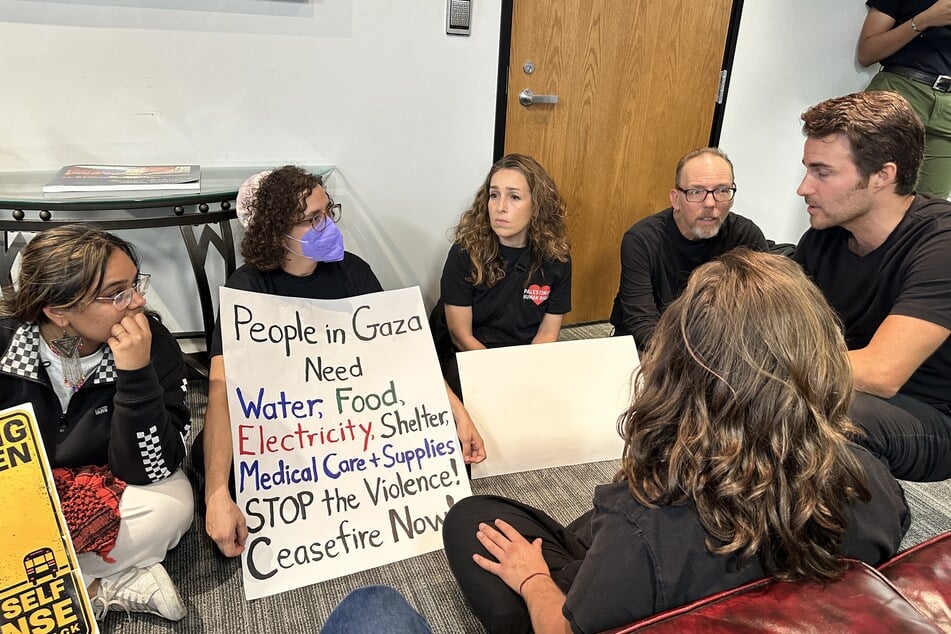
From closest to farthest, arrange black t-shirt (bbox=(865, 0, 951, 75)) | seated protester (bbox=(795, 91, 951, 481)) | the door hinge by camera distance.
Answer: seated protester (bbox=(795, 91, 951, 481))
black t-shirt (bbox=(865, 0, 951, 75))
the door hinge

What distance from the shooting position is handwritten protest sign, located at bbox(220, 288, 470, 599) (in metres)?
1.45

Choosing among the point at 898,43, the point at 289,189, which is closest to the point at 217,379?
the point at 289,189

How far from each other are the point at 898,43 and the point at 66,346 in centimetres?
320

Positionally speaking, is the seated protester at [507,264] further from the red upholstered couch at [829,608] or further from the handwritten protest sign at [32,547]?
the red upholstered couch at [829,608]

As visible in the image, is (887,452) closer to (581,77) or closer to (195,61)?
(581,77)

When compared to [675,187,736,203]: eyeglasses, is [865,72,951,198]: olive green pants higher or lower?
higher

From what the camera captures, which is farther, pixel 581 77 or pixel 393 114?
pixel 581 77

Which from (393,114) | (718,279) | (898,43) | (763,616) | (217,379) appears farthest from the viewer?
(898,43)

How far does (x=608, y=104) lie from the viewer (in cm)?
257

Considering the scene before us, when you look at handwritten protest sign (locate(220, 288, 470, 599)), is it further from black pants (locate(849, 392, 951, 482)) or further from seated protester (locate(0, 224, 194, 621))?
black pants (locate(849, 392, 951, 482))

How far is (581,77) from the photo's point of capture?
248 cm

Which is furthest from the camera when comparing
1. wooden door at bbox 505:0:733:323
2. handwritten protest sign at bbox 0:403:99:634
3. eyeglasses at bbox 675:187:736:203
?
wooden door at bbox 505:0:733:323

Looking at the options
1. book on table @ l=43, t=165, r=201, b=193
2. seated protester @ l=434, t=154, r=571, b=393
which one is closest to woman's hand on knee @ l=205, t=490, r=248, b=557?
seated protester @ l=434, t=154, r=571, b=393

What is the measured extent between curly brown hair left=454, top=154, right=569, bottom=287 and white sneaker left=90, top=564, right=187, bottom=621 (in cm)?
117
